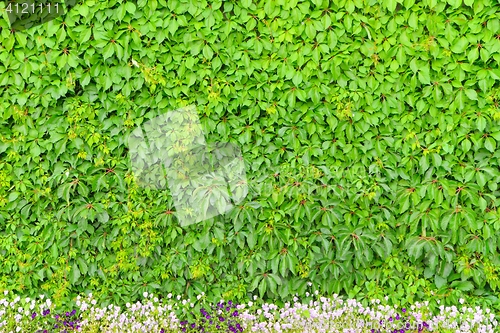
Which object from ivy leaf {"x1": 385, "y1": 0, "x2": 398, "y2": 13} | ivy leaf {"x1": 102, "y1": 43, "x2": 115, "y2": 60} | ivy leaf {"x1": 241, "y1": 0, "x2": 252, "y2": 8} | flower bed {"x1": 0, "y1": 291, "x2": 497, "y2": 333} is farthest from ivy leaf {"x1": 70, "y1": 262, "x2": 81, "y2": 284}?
ivy leaf {"x1": 385, "y1": 0, "x2": 398, "y2": 13}

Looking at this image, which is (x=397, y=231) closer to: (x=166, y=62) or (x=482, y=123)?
(x=482, y=123)

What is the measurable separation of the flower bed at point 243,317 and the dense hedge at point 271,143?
4.1 inches

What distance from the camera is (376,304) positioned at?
3275mm

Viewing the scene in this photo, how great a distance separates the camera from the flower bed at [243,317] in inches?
121

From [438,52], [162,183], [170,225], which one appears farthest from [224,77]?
[438,52]

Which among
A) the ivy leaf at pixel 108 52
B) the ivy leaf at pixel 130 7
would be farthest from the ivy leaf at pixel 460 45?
the ivy leaf at pixel 108 52

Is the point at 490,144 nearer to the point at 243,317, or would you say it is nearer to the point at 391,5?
the point at 391,5

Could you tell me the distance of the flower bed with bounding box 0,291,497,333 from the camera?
3066mm

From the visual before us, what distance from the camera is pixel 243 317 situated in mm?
3168

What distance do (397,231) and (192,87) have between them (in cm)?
150

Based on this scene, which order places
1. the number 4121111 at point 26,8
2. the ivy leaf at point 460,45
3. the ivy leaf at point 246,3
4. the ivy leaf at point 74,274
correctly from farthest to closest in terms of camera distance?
the ivy leaf at point 74,274, the number 4121111 at point 26,8, the ivy leaf at point 246,3, the ivy leaf at point 460,45

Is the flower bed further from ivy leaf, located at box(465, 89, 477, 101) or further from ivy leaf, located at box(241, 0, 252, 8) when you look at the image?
ivy leaf, located at box(241, 0, 252, 8)

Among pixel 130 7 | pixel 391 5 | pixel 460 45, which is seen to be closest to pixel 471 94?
pixel 460 45

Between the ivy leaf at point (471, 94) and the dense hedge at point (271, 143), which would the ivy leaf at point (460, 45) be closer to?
the dense hedge at point (271, 143)
